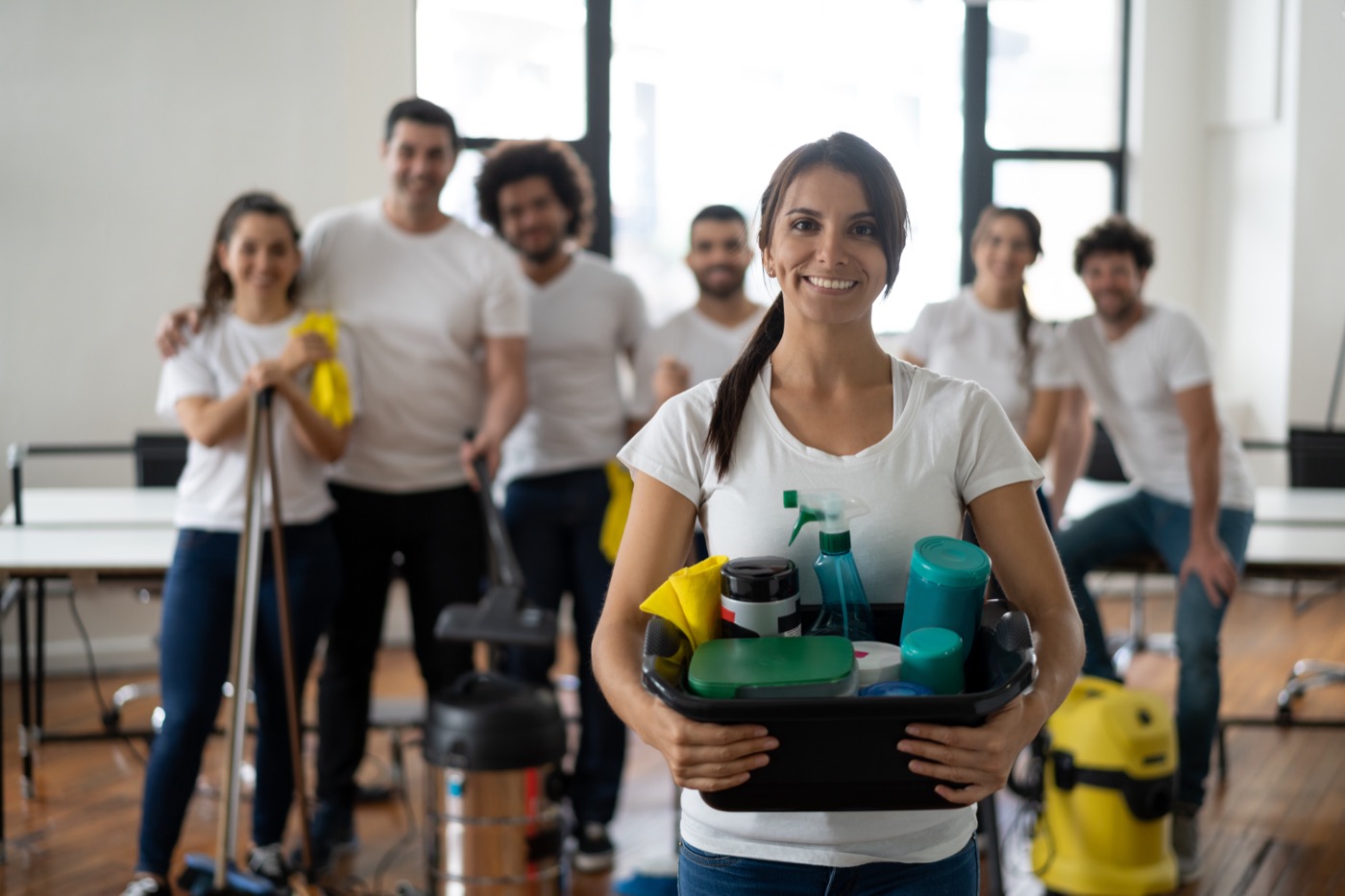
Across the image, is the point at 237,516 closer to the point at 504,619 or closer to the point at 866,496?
the point at 504,619

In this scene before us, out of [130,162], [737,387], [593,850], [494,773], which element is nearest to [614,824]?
[593,850]

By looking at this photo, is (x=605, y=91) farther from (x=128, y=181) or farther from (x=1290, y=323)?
(x=1290, y=323)

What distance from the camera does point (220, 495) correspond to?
2.61m

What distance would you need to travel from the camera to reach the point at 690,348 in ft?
10.0

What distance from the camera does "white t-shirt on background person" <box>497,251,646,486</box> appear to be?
3111 millimetres

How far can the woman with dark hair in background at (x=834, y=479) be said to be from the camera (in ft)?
4.15

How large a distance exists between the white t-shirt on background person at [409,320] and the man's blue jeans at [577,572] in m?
0.24

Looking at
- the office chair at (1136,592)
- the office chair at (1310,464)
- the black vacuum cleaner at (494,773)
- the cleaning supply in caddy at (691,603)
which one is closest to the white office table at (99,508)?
the black vacuum cleaner at (494,773)

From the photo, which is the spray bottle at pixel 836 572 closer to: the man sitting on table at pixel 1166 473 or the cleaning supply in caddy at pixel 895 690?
the cleaning supply in caddy at pixel 895 690

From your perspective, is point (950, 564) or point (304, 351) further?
point (304, 351)

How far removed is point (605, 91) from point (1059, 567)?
427cm

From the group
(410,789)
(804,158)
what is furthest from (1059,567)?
(410,789)

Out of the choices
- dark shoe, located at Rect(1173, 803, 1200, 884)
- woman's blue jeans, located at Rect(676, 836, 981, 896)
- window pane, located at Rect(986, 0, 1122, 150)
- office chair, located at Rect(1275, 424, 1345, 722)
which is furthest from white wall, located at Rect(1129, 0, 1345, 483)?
woman's blue jeans, located at Rect(676, 836, 981, 896)

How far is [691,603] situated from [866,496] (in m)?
0.21
